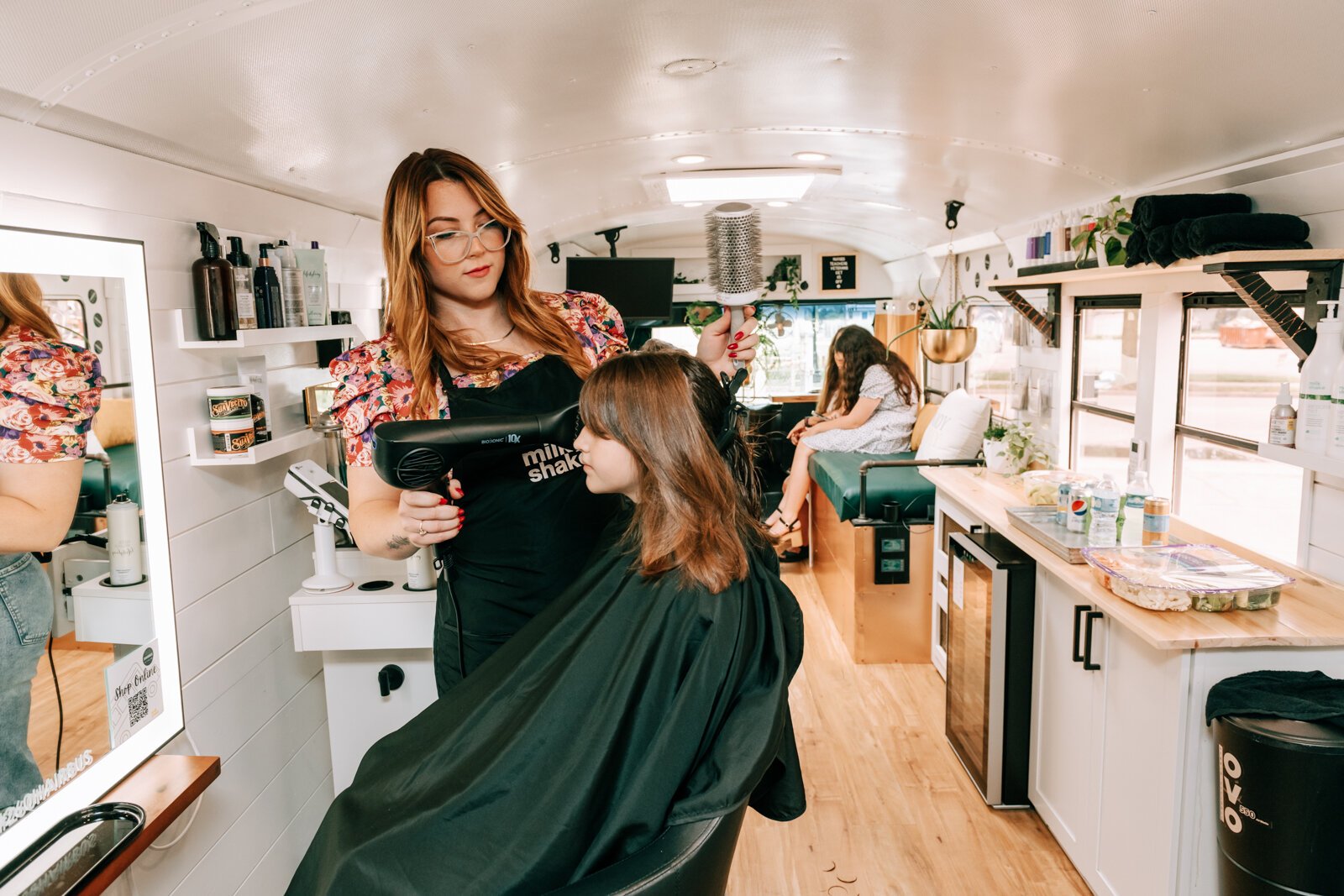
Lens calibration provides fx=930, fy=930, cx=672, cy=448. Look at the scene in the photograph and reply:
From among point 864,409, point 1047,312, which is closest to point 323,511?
point 1047,312

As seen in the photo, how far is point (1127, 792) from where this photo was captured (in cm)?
215

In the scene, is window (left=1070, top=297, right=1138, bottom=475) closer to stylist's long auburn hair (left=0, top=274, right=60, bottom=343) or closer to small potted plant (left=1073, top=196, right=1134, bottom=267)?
small potted plant (left=1073, top=196, right=1134, bottom=267)

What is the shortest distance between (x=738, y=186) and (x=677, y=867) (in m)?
3.29

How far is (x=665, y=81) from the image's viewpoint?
232 cm

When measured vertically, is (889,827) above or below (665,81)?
below

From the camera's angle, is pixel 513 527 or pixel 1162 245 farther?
pixel 1162 245

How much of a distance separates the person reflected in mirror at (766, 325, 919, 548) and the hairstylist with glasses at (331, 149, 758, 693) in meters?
3.69

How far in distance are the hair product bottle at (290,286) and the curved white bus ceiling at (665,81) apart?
19 cm

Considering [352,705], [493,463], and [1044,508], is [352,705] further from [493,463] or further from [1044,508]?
[1044,508]

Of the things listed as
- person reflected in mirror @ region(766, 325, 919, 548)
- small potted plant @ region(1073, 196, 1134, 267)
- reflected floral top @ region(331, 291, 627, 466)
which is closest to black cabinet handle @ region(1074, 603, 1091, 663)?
small potted plant @ region(1073, 196, 1134, 267)

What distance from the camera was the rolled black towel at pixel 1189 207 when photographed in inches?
91.4

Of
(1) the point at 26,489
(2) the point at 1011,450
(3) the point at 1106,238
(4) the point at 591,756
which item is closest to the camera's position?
(4) the point at 591,756

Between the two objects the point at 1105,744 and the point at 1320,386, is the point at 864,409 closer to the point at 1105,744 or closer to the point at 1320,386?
the point at 1105,744

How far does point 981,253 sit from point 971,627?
112 inches
